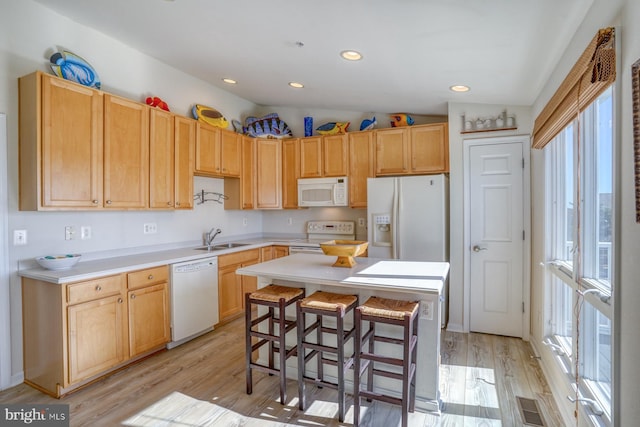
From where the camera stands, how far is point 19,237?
95.1 inches

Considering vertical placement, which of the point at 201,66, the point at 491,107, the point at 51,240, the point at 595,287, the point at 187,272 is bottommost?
the point at 187,272

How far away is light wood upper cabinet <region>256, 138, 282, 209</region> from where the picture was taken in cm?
456

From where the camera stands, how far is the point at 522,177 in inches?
129

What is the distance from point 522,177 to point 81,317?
13.3 ft

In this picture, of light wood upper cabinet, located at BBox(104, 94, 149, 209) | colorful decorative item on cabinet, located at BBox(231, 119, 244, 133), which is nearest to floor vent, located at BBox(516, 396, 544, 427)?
light wood upper cabinet, located at BBox(104, 94, 149, 209)

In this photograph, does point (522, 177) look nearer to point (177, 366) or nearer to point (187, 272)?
point (187, 272)

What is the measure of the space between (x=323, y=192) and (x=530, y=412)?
3080mm

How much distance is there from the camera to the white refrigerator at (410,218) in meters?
3.41

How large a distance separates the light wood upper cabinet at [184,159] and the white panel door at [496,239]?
9.99ft

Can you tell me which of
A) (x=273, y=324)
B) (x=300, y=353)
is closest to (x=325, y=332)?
(x=300, y=353)

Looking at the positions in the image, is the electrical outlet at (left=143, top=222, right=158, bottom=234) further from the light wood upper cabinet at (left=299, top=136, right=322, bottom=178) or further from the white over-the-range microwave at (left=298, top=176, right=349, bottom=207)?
the light wood upper cabinet at (left=299, top=136, right=322, bottom=178)

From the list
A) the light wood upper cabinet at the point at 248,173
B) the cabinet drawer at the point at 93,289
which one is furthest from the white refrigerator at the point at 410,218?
the cabinet drawer at the point at 93,289

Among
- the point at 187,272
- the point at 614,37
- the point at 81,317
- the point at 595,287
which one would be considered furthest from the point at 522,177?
the point at 81,317

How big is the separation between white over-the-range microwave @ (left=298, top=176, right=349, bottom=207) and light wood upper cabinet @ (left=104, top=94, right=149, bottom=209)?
6.63 feet
